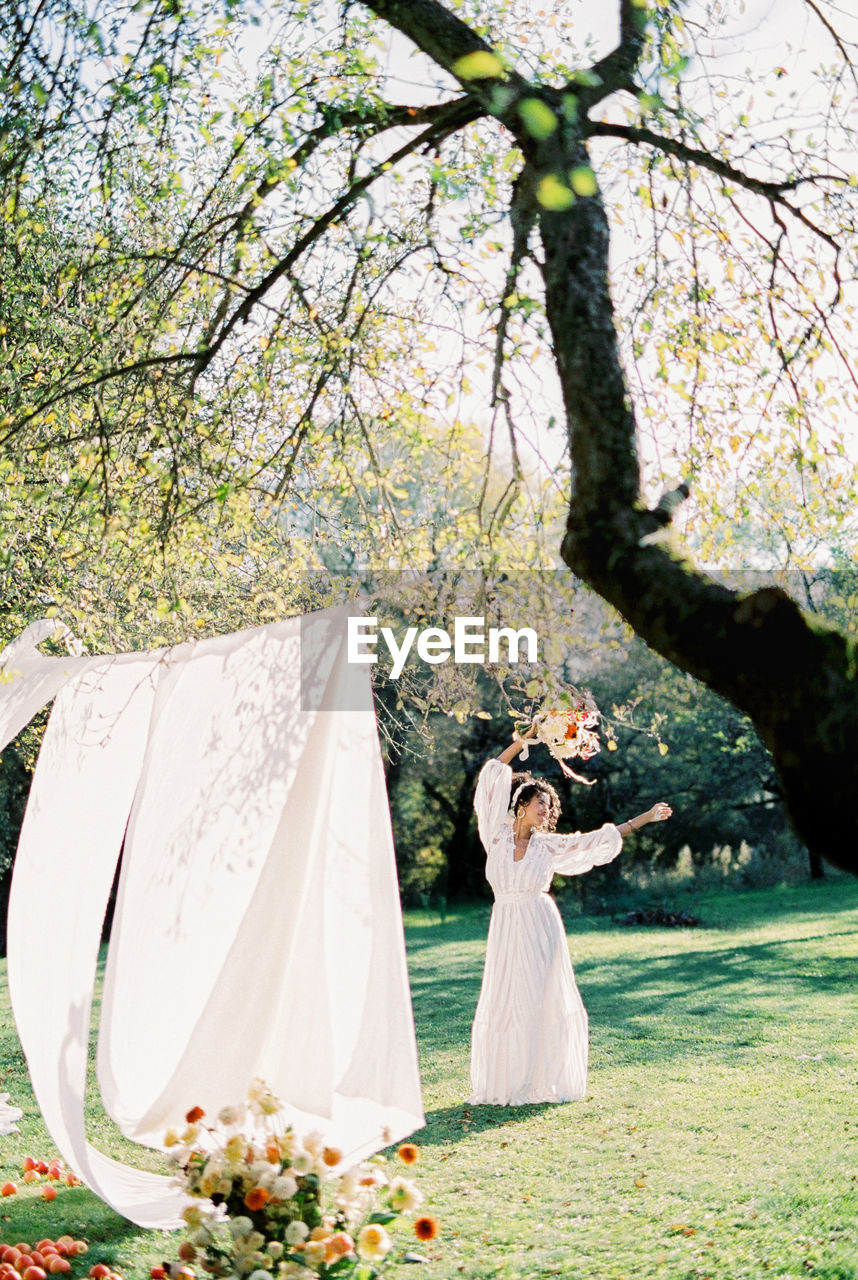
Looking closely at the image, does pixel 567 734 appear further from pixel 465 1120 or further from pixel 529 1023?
pixel 465 1120

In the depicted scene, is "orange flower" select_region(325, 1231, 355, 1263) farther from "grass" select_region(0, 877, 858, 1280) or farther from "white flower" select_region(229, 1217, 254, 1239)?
"grass" select_region(0, 877, 858, 1280)

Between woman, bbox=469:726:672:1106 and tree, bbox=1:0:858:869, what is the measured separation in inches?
103

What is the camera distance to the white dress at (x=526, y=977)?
24.1 ft

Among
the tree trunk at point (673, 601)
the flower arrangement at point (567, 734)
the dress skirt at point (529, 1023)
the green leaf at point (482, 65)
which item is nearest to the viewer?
the tree trunk at point (673, 601)

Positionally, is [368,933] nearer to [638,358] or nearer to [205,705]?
[205,705]

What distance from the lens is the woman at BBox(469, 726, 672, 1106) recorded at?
24.1 feet

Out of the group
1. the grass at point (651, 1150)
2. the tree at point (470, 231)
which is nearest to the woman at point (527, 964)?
the grass at point (651, 1150)

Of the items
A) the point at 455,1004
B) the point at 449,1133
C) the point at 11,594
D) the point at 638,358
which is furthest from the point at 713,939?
the point at 638,358

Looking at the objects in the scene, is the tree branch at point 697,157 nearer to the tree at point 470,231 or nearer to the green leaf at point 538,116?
the tree at point 470,231

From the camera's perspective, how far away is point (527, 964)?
7398 millimetres

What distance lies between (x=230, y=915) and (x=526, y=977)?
3.48m

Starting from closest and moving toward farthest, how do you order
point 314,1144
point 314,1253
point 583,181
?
point 583,181, point 314,1253, point 314,1144

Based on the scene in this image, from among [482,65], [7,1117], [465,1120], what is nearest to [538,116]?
[482,65]

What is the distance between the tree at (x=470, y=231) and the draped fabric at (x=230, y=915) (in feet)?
2.98
